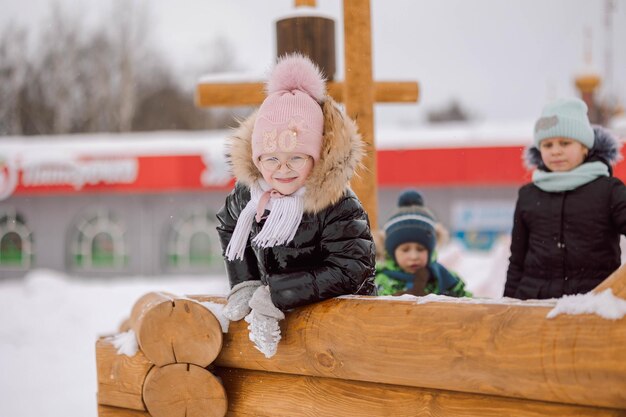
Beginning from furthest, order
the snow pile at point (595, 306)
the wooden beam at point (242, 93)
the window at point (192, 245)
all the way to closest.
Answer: the window at point (192, 245) < the wooden beam at point (242, 93) < the snow pile at point (595, 306)

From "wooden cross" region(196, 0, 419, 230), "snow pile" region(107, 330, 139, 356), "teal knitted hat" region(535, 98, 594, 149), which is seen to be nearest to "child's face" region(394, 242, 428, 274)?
"wooden cross" region(196, 0, 419, 230)

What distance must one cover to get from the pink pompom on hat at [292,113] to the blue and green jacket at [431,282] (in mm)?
1574

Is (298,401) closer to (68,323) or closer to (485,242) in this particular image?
(68,323)

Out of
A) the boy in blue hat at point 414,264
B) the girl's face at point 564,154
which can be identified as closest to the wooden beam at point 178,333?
the boy in blue hat at point 414,264

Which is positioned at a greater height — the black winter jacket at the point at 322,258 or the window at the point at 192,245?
the black winter jacket at the point at 322,258

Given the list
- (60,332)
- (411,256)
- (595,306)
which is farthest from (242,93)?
(60,332)

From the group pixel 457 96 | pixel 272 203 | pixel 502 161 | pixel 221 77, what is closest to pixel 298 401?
pixel 272 203

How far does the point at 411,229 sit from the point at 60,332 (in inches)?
224

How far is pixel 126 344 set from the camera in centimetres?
263

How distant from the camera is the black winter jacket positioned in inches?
86.7

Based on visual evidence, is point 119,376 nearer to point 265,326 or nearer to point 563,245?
point 265,326

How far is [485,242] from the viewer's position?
529 inches

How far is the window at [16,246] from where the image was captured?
49.1 feet

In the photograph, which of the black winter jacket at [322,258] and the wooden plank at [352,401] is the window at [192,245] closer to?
the wooden plank at [352,401]
